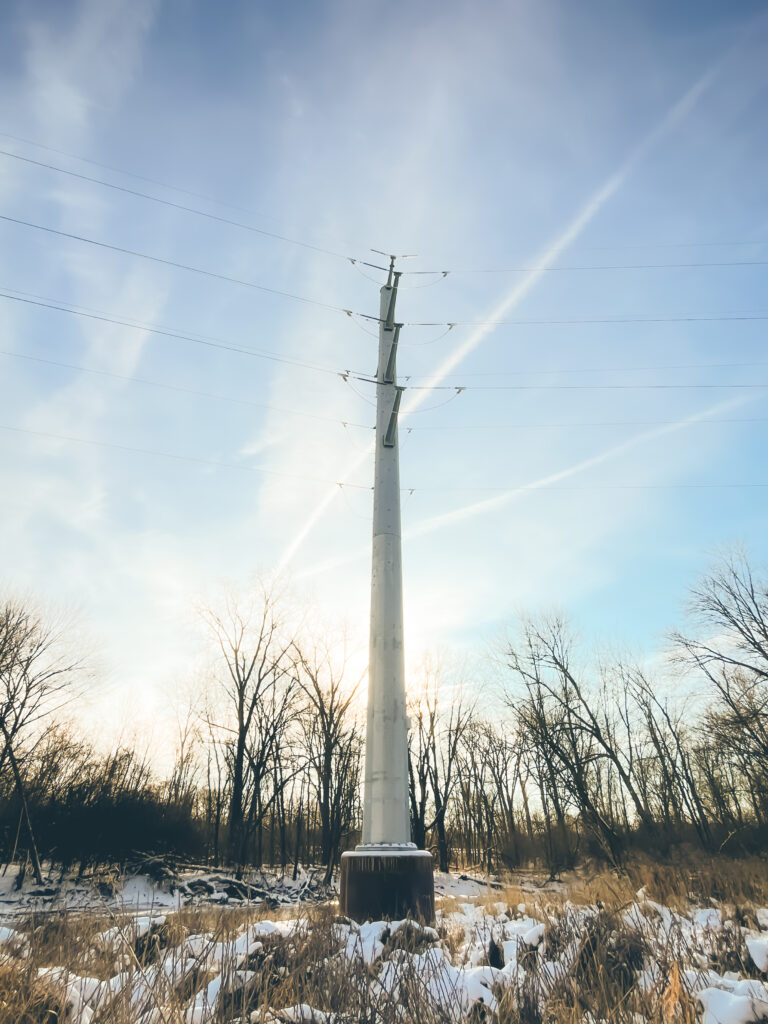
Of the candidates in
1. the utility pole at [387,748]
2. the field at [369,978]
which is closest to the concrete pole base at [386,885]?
the utility pole at [387,748]

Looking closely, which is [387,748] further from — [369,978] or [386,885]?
[369,978]

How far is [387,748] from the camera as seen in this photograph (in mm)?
9375

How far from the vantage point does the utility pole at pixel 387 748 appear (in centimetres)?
789

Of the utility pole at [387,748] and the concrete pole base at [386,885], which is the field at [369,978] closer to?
the concrete pole base at [386,885]

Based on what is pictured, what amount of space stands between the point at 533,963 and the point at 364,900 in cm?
511

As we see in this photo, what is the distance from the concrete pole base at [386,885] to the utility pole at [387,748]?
0.01 m

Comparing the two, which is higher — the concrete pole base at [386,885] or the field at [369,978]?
the concrete pole base at [386,885]

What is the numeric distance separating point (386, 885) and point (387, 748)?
1956 millimetres

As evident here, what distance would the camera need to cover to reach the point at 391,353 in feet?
43.6

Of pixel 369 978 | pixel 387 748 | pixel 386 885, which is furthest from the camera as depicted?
pixel 387 748

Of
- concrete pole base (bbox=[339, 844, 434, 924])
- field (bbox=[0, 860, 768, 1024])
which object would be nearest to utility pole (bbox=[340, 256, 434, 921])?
concrete pole base (bbox=[339, 844, 434, 924])

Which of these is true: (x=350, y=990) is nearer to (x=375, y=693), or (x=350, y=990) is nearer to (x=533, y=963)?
(x=533, y=963)

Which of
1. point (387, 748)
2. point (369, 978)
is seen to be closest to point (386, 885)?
point (387, 748)

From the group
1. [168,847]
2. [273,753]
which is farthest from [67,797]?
[273,753]
